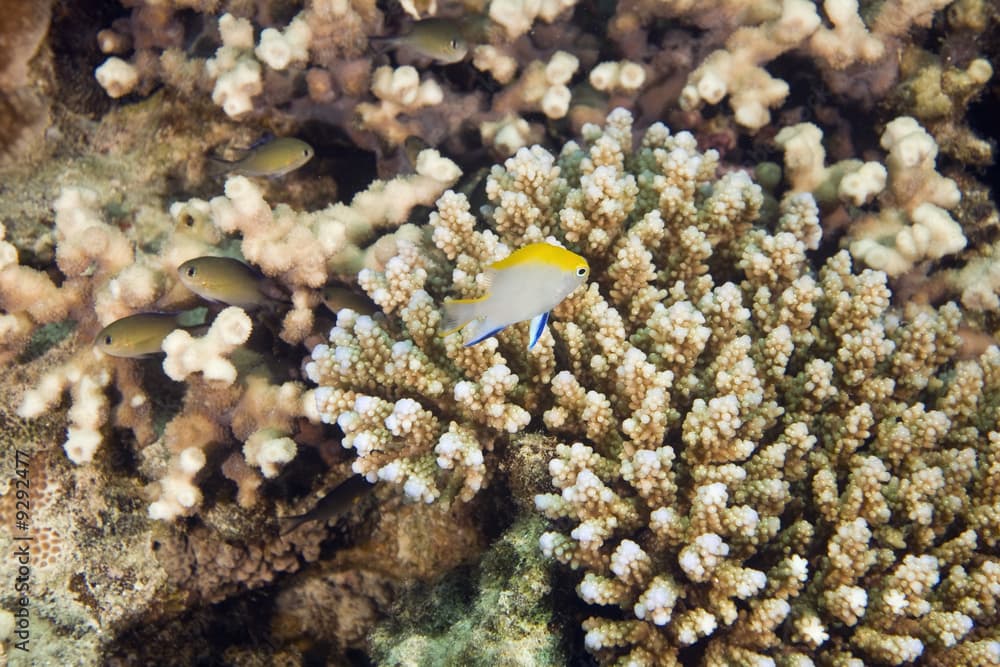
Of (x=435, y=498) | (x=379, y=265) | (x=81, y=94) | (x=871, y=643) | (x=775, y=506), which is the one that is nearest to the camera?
(x=871, y=643)

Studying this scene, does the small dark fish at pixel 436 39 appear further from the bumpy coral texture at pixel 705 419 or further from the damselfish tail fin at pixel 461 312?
the damselfish tail fin at pixel 461 312

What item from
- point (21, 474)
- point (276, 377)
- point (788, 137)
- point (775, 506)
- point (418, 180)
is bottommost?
point (21, 474)

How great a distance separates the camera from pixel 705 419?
8.19ft

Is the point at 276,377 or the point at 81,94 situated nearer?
the point at 276,377

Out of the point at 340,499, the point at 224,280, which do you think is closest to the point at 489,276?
the point at 340,499

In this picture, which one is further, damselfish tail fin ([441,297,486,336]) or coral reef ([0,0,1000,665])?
coral reef ([0,0,1000,665])

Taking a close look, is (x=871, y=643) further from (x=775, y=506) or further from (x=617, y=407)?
(x=617, y=407)

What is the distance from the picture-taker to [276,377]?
326 cm

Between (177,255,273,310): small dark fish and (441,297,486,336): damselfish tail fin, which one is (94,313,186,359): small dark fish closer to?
(177,255,273,310): small dark fish

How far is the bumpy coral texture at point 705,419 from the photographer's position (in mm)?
2305

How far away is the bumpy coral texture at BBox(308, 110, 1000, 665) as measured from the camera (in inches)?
90.7

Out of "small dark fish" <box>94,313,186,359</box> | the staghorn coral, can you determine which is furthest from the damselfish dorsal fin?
the staghorn coral

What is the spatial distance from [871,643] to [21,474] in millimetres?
3691

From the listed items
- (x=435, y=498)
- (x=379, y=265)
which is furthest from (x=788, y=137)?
(x=435, y=498)
